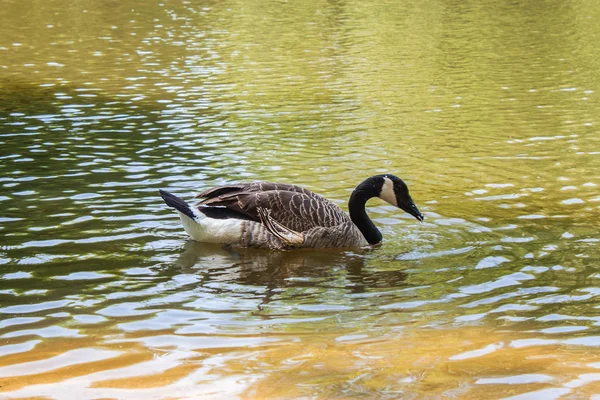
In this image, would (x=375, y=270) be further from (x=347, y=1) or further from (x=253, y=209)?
(x=347, y=1)

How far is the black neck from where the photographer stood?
36.0 ft

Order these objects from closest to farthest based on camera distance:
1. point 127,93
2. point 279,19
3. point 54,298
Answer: point 54,298 → point 127,93 → point 279,19

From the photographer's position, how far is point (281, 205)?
10.7 meters

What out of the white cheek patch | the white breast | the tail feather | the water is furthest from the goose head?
the tail feather

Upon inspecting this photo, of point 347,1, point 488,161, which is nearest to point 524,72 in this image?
point 488,161

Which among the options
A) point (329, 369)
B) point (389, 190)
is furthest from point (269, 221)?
point (329, 369)

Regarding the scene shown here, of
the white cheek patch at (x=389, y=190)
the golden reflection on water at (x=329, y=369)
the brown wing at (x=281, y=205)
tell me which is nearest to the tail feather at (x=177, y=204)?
the brown wing at (x=281, y=205)

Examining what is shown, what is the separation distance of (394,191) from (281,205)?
63.1 inches

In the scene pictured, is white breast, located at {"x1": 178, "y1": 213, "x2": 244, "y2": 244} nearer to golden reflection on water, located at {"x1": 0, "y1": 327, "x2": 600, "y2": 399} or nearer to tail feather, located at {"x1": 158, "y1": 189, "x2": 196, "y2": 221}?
tail feather, located at {"x1": 158, "y1": 189, "x2": 196, "y2": 221}

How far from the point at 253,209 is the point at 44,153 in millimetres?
6066

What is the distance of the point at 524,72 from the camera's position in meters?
24.5

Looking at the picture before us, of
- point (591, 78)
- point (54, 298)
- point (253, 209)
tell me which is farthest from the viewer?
point (591, 78)

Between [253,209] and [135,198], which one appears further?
[135,198]

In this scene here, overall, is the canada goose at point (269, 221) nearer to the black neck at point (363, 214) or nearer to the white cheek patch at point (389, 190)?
the black neck at point (363, 214)
